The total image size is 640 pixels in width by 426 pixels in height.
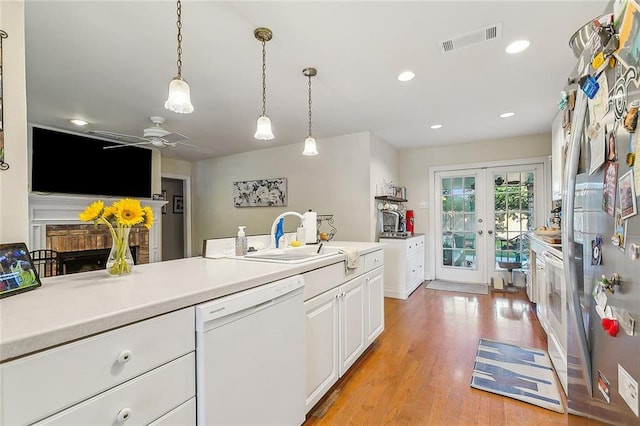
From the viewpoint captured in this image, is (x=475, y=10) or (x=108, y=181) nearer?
(x=475, y=10)

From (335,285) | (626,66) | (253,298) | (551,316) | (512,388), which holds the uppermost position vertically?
(626,66)

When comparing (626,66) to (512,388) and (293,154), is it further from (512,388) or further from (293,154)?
(293,154)

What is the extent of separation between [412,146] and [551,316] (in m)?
3.42

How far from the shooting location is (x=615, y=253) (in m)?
0.78

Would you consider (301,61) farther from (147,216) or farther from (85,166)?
(85,166)

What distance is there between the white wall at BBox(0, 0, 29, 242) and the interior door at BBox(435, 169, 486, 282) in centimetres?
514

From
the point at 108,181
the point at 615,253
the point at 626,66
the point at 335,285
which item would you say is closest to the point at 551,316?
the point at 335,285

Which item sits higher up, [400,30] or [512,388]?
[400,30]

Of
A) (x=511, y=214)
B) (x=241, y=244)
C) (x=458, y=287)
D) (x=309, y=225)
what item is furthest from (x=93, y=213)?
(x=511, y=214)

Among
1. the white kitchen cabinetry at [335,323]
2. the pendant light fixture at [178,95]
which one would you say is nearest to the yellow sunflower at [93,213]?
the pendant light fixture at [178,95]

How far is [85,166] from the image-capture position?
13.0ft

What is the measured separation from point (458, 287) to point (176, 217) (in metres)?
5.30

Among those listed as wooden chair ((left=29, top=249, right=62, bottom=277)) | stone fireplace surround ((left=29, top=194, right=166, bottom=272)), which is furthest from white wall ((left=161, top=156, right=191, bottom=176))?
wooden chair ((left=29, top=249, right=62, bottom=277))

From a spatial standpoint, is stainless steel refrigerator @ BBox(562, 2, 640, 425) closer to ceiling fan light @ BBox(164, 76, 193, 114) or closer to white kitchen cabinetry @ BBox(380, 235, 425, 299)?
ceiling fan light @ BBox(164, 76, 193, 114)
